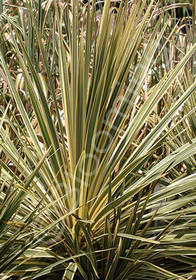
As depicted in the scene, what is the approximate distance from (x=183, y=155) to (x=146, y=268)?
31cm

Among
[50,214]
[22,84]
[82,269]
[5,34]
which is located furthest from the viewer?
[5,34]

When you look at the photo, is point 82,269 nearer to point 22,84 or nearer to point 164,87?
point 164,87

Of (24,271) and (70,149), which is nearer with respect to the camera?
(24,271)

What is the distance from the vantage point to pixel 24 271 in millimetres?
1026

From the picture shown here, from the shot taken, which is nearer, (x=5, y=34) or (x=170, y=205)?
(x=170, y=205)

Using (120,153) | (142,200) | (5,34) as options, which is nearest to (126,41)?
(120,153)

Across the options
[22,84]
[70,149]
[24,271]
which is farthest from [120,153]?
[22,84]

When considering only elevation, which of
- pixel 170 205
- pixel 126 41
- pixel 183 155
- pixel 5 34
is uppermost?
pixel 5 34

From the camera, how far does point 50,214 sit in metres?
1.14

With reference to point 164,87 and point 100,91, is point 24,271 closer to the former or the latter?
point 100,91

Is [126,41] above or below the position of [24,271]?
above

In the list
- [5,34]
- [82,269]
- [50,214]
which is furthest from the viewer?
[5,34]

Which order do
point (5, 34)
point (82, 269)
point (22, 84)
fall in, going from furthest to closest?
point (5, 34) → point (22, 84) → point (82, 269)

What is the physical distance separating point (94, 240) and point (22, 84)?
95cm
